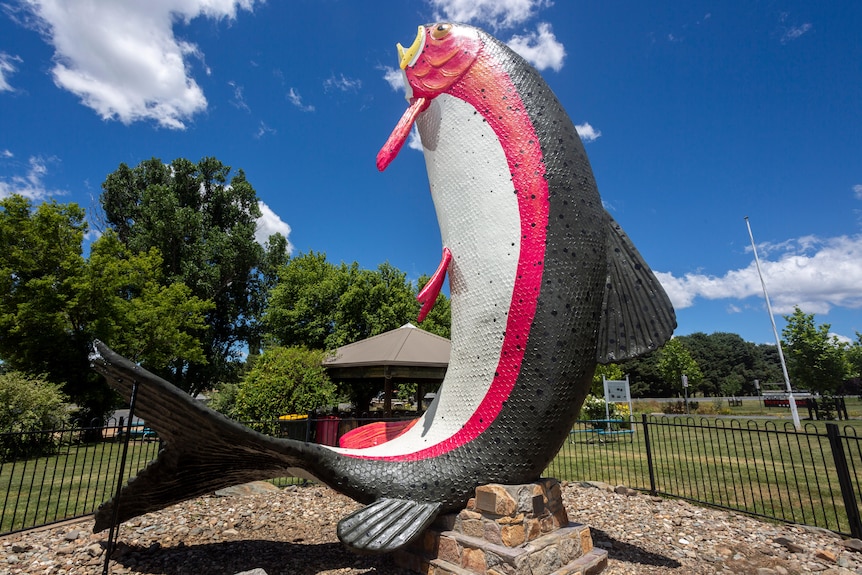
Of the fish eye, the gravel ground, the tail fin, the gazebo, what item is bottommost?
the gravel ground

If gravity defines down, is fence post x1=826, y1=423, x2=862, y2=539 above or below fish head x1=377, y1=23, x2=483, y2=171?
below

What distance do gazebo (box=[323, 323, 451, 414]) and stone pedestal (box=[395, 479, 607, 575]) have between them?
744cm

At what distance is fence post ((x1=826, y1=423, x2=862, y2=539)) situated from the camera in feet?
14.9

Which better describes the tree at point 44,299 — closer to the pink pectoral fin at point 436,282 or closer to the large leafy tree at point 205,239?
the large leafy tree at point 205,239

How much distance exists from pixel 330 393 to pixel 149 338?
346 inches

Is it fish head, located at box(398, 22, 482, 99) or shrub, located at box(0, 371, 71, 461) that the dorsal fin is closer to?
fish head, located at box(398, 22, 482, 99)

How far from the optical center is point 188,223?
22828mm

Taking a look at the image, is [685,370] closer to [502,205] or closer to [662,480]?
[662,480]

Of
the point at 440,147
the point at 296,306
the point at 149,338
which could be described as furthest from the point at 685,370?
the point at 440,147

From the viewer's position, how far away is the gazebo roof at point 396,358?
37.6 ft

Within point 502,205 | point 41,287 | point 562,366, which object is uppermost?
point 41,287

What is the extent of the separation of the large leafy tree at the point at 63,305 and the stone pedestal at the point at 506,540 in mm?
14276

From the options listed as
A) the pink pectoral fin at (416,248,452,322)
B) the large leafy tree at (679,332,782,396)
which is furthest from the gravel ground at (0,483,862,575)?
the large leafy tree at (679,332,782,396)

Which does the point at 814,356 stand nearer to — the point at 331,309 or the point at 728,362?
the point at 331,309
